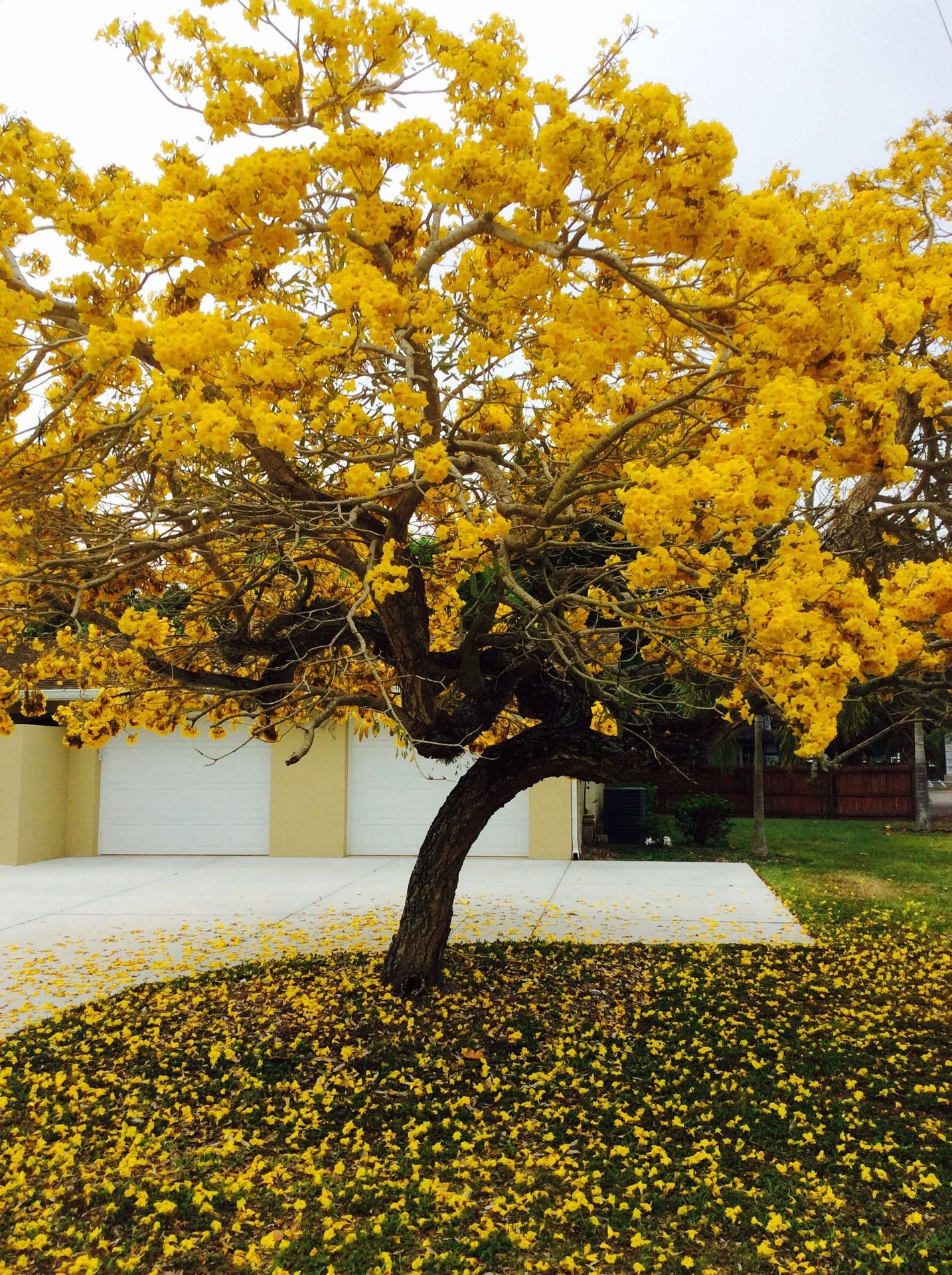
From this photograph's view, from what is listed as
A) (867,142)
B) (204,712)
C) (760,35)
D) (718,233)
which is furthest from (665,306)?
(867,142)

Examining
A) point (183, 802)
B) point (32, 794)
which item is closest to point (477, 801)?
point (183, 802)

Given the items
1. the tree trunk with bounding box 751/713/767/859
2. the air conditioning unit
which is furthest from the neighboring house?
the tree trunk with bounding box 751/713/767/859

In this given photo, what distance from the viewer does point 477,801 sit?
21.6 feet

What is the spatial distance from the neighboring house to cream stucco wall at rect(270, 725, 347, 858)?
13 mm

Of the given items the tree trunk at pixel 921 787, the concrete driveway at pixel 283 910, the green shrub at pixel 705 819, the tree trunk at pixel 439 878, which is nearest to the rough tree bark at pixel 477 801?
the tree trunk at pixel 439 878

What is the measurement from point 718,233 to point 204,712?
3.60m

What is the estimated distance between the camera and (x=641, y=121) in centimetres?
318

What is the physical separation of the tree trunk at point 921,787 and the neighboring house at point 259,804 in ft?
24.0

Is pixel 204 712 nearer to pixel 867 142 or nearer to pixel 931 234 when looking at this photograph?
pixel 931 234

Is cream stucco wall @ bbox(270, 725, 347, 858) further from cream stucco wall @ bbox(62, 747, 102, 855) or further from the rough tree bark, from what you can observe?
the rough tree bark

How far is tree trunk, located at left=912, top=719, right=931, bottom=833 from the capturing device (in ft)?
57.2

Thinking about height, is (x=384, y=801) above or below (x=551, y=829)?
above

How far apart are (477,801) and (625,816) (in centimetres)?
969

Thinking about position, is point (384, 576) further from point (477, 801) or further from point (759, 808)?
point (759, 808)
